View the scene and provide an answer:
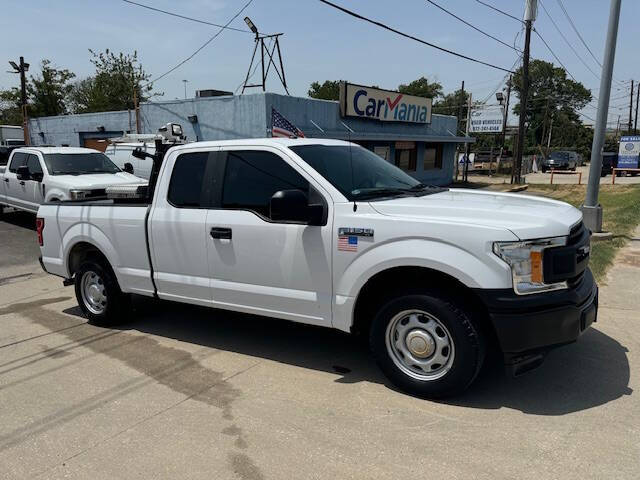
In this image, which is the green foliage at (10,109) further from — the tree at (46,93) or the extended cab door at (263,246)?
the extended cab door at (263,246)

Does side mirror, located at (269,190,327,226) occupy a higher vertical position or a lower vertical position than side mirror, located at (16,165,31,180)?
higher

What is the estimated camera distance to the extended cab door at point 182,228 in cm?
468

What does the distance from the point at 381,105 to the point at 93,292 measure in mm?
18273

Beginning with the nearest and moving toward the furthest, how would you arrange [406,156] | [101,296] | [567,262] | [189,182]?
1. [567,262]
2. [189,182]
3. [101,296]
4. [406,156]

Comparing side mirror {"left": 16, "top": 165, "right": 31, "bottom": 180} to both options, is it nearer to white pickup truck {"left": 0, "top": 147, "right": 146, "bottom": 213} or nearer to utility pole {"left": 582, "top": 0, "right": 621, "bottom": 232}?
white pickup truck {"left": 0, "top": 147, "right": 146, "bottom": 213}

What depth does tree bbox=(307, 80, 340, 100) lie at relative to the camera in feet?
270

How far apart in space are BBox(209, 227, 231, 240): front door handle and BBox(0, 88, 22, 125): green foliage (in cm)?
4861

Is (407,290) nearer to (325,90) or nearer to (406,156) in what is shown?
(406,156)

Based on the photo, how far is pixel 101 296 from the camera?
18.6 feet

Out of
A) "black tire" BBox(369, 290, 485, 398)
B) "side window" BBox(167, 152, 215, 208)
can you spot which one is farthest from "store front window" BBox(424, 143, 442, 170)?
"black tire" BBox(369, 290, 485, 398)

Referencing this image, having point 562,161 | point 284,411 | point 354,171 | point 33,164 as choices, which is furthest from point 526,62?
point 284,411

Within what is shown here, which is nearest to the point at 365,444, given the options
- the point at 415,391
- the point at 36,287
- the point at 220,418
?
the point at 415,391

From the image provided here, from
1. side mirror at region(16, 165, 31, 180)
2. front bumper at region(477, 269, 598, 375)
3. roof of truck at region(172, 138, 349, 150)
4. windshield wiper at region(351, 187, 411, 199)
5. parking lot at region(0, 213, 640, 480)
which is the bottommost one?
parking lot at region(0, 213, 640, 480)

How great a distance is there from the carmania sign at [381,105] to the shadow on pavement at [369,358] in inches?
605
